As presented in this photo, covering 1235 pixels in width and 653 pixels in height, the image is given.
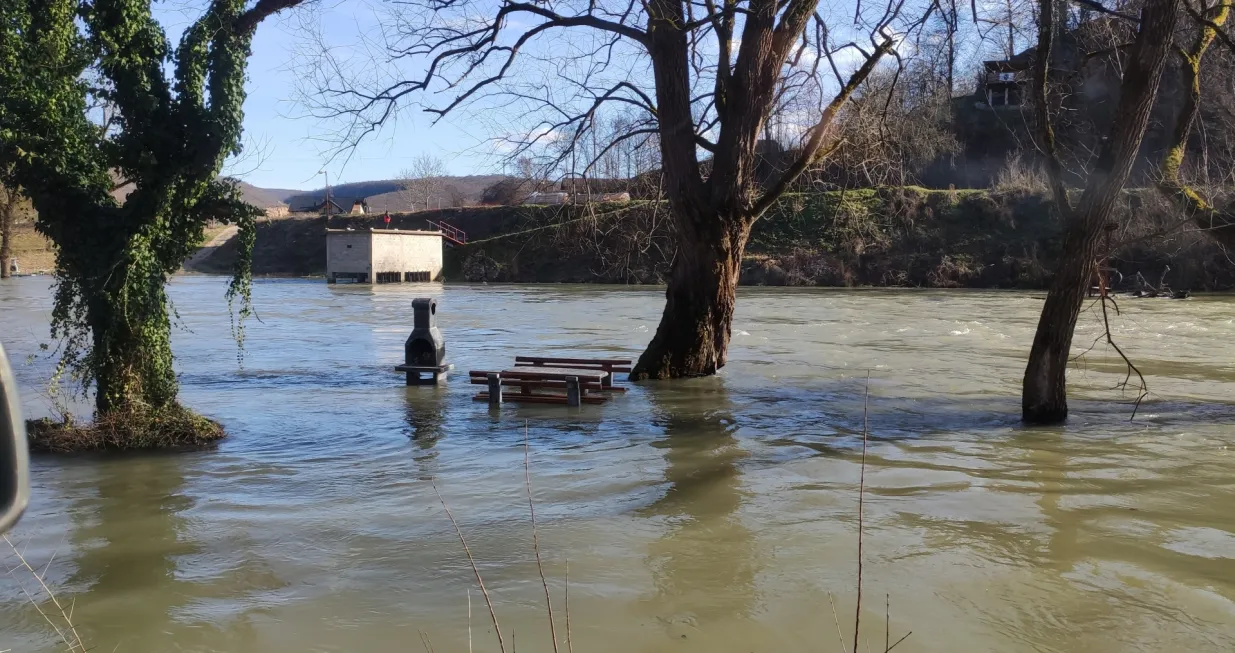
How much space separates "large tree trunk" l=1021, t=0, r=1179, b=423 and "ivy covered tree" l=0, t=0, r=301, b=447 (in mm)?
9089

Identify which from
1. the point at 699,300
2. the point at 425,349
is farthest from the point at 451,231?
the point at 699,300

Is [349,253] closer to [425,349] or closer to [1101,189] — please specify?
[425,349]

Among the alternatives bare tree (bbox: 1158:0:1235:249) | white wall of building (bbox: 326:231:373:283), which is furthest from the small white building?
bare tree (bbox: 1158:0:1235:249)

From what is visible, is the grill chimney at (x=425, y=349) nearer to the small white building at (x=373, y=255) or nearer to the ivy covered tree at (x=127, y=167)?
the ivy covered tree at (x=127, y=167)

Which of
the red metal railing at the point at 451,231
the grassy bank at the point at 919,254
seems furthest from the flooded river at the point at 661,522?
the red metal railing at the point at 451,231

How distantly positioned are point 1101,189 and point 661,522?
6.39 meters

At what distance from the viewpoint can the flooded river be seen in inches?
216

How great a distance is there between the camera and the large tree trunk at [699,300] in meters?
14.6

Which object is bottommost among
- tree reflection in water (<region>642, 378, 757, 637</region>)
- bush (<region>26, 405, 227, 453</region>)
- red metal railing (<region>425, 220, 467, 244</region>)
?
tree reflection in water (<region>642, 378, 757, 637</region>)

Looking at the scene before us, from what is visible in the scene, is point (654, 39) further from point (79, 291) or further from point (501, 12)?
point (79, 291)

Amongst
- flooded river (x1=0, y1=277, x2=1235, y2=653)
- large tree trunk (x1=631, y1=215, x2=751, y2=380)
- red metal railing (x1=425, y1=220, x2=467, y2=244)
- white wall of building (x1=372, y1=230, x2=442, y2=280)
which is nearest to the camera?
flooded river (x1=0, y1=277, x2=1235, y2=653)

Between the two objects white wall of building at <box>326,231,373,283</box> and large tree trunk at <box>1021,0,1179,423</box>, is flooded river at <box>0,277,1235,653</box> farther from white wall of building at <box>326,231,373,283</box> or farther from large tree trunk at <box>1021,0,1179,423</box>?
white wall of building at <box>326,231,373,283</box>

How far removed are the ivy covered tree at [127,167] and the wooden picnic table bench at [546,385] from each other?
157 inches

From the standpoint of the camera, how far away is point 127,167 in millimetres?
10258
